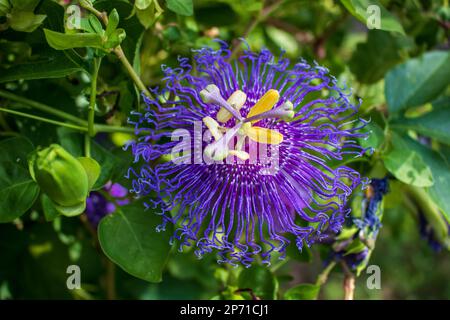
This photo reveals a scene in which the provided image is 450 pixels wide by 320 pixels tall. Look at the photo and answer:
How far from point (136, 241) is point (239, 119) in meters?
0.25

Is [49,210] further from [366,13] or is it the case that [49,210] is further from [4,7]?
[366,13]

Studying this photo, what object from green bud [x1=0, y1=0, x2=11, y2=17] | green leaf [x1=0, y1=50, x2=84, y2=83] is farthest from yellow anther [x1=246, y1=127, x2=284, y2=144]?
green bud [x1=0, y1=0, x2=11, y2=17]

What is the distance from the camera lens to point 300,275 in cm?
287

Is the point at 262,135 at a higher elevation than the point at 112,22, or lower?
lower

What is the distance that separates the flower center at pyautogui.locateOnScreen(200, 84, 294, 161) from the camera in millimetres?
892

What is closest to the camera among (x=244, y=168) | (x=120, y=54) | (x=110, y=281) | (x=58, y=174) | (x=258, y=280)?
(x=58, y=174)

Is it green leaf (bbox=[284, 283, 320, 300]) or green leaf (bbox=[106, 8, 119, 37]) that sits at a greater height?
green leaf (bbox=[106, 8, 119, 37])

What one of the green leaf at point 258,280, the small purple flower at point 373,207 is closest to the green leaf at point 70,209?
the green leaf at point 258,280

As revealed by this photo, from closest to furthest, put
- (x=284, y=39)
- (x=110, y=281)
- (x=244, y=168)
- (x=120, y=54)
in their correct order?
1. (x=120, y=54)
2. (x=244, y=168)
3. (x=110, y=281)
4. (x=284, y=39)

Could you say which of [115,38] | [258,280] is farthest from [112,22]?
[258,280]

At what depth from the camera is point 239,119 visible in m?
0.92

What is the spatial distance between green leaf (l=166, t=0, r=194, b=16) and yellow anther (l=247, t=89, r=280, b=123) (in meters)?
0.17

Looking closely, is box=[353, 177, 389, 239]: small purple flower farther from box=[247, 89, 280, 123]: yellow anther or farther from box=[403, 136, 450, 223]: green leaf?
box=[247, 89, 280, 123]: yellow anther

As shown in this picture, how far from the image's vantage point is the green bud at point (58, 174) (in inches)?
30.3
